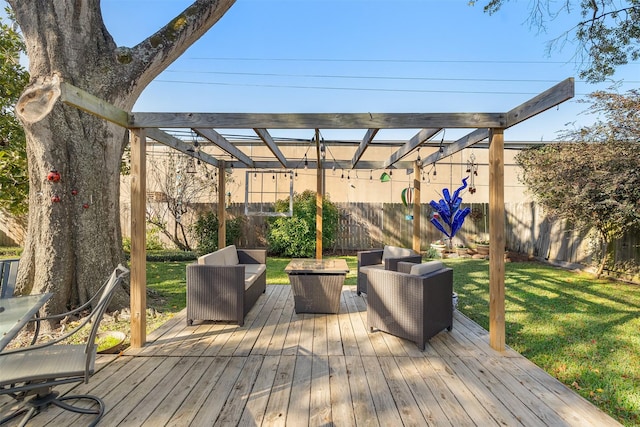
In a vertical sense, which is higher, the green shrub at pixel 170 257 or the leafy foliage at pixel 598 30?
the leafy foliage at pixel 598 30

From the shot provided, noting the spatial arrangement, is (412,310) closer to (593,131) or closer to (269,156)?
(593,131)

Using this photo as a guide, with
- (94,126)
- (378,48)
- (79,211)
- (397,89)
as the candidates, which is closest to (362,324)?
(79,211)

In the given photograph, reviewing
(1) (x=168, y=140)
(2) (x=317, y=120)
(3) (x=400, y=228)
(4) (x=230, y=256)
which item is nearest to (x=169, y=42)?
(1) (x=168, y=140)

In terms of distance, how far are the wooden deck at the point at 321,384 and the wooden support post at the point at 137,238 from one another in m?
0.23

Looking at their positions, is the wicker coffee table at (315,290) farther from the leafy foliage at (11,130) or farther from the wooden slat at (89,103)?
the leafy foliage at (11,130)

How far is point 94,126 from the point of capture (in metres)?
3.82

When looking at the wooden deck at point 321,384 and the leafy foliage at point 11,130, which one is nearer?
the wooden deck at point 321,384

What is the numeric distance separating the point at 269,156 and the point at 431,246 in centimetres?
761

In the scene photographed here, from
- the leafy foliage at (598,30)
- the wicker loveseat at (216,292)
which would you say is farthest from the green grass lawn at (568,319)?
the leafy foliage at (598,30)

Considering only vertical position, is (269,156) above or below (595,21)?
below

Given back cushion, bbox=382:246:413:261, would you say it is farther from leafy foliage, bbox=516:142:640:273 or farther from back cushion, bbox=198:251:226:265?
leafy foliage, bbox=516:142:640:273

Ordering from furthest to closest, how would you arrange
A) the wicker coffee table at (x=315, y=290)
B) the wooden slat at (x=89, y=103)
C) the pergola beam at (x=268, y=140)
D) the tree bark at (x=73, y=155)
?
1. the wicker coffee table at (x=315, y=290)
2. the pergola beam at (x=268, y=140)
3. the tree bark at (x=73, y=155)
4. the wooden slat at (x=89, y=103)

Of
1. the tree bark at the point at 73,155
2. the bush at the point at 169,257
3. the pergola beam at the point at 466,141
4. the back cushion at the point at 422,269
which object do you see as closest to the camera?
the back cushion at the point at 422,269

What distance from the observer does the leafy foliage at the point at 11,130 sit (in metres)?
4.40
